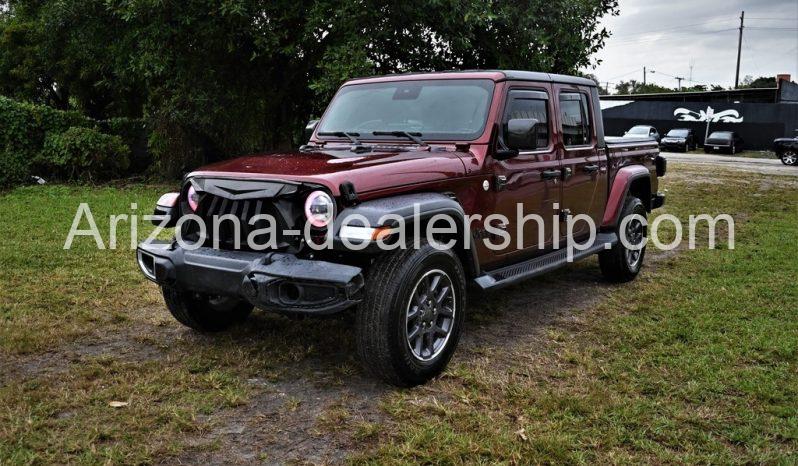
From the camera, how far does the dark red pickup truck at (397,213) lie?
12.7ft

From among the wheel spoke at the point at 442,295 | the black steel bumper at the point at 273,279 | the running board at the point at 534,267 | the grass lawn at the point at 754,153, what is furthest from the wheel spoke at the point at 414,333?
the grass lawn at the point at 754,153

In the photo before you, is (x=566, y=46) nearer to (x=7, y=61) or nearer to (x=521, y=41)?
(x=521, y=41)

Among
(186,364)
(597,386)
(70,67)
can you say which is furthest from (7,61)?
(597,386)

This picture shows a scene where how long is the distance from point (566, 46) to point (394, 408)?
10756 millimetres

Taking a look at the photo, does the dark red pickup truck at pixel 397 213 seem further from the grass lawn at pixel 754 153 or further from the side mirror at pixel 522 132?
the grass lawn at pixel 754 153

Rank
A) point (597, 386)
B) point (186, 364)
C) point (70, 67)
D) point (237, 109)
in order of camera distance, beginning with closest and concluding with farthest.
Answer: point (597, 386), point (186, 364), point (237, 109), point (70, 67)

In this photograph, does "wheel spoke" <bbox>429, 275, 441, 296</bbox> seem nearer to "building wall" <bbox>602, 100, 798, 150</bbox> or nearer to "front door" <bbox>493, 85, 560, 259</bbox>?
"front door" <bbox>493, 85, 560, 259</bbox>

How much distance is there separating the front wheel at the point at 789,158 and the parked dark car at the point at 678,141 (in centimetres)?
922

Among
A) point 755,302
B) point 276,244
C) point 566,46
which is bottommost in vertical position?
point 755,302

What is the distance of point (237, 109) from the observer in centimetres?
1438

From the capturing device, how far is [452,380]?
4.32 m

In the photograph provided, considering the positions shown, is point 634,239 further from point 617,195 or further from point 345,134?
point 345,134

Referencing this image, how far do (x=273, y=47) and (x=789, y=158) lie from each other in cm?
2368

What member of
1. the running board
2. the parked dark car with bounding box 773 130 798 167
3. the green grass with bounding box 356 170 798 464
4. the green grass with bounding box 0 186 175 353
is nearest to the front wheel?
the parked dark car with bounding box 773 130 798 167
